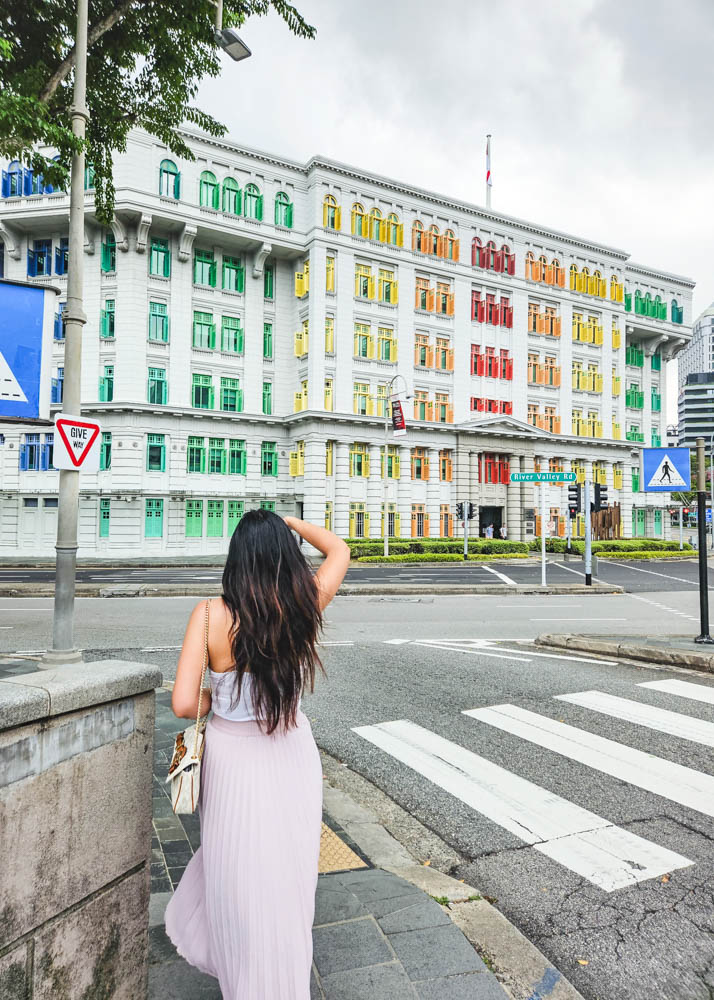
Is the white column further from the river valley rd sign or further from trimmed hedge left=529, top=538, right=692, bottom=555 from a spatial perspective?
the river valley rd sign

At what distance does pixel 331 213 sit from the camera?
36.4 metres

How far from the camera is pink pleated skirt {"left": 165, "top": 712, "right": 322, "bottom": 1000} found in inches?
88.7

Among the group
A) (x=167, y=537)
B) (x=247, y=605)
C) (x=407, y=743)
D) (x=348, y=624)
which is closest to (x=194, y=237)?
(x=167, y=537)

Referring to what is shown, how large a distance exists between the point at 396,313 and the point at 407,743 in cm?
3516

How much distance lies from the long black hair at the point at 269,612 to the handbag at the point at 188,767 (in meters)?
0.13

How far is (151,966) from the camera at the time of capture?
2.68 m

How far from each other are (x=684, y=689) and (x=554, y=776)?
3422 millimetres

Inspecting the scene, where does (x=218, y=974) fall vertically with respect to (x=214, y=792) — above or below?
below

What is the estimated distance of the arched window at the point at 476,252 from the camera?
41.1 m

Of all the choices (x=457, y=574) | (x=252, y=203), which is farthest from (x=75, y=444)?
(x=252, y=203)

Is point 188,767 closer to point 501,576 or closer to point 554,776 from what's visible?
point 554,776

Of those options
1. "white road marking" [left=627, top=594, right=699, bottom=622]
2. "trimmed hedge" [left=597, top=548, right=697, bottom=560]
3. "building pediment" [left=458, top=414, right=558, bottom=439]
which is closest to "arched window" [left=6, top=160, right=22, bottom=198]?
"building pediment" [left=458, top=414, right=558, bottom=439]

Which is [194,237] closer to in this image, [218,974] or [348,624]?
[348,624]

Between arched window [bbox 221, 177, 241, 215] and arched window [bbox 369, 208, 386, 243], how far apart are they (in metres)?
7.51
